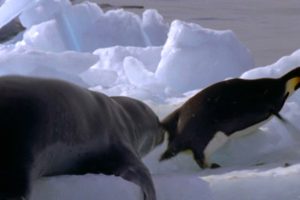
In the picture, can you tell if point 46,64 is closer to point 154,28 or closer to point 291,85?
point 291,85

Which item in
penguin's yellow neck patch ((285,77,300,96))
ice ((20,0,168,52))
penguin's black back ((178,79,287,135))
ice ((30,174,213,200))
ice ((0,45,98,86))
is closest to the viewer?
ice ((30,174,213,200))

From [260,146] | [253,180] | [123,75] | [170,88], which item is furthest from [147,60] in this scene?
[253,180]

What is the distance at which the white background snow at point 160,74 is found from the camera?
2498 millimetres

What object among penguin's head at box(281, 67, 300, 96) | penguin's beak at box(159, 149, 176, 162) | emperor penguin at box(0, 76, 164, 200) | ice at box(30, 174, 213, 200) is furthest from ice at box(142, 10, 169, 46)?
ice at box(30, 174, 213, 200)

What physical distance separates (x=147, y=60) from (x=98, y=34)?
0.84m

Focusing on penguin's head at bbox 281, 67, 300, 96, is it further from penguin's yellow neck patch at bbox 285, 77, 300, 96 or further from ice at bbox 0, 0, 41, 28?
ice at bbox 0, 0, 41, 28

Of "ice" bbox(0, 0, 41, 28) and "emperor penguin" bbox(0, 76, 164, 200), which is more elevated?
"emperor penguin" bbox(0, 76, 164, 200)

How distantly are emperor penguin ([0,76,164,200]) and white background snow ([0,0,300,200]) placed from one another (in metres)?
0.06

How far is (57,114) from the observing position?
2.35 m

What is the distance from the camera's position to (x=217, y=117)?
3.15 meters

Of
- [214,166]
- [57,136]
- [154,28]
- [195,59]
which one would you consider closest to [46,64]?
[195,59]

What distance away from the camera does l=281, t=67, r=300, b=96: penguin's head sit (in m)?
3.31

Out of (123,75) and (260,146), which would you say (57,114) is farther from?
(123,75)

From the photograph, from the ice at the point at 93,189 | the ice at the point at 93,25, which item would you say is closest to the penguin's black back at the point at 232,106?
the ice at the point at 93,189
